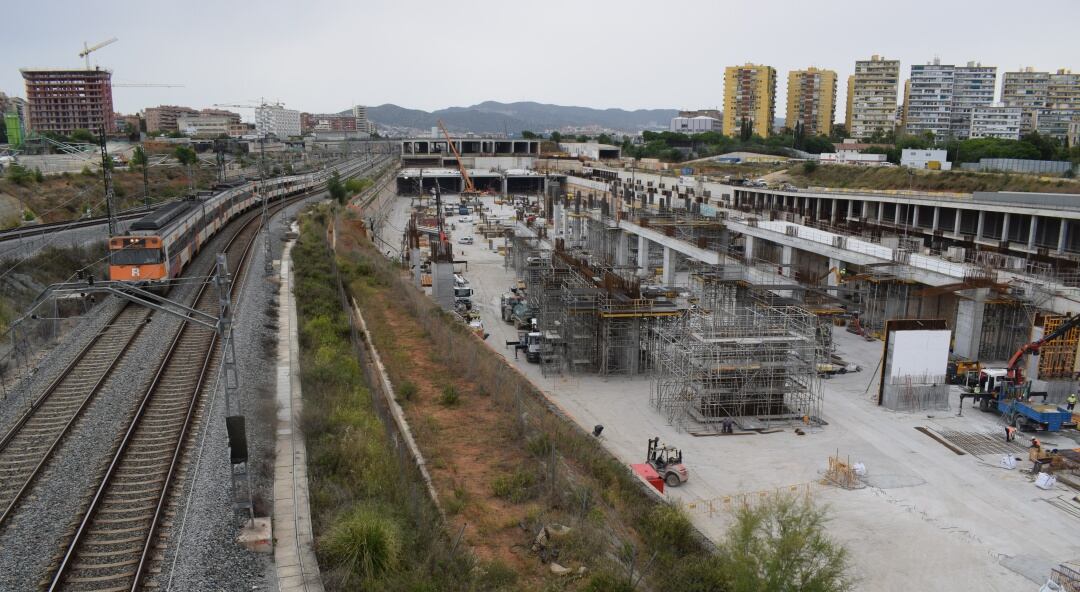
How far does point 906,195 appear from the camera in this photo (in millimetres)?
47625

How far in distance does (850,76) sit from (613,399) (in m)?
155

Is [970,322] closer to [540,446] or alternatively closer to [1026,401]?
[1026,401]

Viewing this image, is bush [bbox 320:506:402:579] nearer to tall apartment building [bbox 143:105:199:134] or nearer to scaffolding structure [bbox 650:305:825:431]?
scaffolding structure [bbox 650:305:825:431]

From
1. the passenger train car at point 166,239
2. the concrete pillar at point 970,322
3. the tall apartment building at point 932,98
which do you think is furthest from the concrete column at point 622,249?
the tall apartment building at point 932,98

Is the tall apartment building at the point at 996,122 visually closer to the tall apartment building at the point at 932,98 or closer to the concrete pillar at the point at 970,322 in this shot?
the tall apartment building at the point at 932,98

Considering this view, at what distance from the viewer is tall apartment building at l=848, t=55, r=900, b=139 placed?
400 ft

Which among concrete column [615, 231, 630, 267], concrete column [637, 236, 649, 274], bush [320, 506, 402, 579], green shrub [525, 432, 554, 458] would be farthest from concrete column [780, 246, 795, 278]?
bush [320, 506, 402, 579]

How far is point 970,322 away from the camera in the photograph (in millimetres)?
24688

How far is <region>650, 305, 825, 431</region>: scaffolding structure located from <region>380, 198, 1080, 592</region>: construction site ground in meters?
0.64

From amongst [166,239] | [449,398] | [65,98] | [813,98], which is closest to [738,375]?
[449,398]

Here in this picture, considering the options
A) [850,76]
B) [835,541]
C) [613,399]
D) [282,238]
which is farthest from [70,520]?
[850,76]

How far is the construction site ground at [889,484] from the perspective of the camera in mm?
12539

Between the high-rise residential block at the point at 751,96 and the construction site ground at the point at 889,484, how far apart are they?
137929 mm

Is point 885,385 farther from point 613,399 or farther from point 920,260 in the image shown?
point 920,260
